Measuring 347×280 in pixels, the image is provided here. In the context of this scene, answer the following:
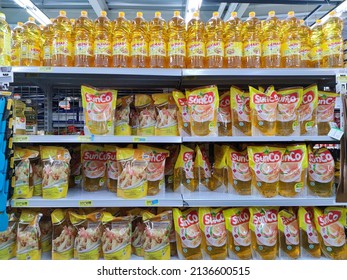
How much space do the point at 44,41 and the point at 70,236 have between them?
1.30 m

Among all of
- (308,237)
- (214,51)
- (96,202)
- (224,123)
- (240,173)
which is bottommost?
(308,237)

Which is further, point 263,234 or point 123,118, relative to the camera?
point 123,118

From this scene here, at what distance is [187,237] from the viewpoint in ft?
6.12

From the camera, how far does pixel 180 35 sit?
1911 mm

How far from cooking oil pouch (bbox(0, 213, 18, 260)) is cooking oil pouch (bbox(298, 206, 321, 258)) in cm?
184

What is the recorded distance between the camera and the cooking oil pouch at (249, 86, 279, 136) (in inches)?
74.1

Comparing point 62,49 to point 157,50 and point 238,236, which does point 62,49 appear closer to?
point 157,50

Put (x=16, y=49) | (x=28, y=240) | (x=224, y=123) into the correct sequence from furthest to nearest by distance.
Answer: (x=224, y=123) → (x=16, y=49) → (x=28, y=240)

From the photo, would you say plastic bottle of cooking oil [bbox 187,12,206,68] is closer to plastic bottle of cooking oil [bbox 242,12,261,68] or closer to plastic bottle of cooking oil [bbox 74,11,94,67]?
plastic bottle of cooking oil [bbox 242,12,261,68]

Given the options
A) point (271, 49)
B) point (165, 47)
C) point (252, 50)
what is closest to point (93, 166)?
point (165, 47)

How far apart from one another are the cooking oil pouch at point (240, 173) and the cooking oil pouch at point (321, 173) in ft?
1.32

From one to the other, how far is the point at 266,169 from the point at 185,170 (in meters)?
0.53

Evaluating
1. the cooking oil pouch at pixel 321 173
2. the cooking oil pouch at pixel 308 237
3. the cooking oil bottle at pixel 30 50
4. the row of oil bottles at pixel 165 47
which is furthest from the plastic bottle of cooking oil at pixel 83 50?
the cooking oil pouch at pixel 308 237

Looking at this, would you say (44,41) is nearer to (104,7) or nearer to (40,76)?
(40,76)
